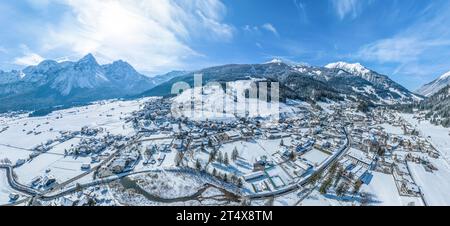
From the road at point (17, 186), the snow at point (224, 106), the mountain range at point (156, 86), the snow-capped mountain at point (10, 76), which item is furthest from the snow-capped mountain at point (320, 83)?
the snow-capped mountain at point (10, 76)

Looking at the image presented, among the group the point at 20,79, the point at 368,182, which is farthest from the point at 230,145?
the point at 20,79

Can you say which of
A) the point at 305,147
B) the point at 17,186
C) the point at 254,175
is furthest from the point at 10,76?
the point at 305,147

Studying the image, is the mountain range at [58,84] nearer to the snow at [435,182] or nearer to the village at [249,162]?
the village at [249,162]

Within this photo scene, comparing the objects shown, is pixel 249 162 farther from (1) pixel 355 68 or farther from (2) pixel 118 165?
(1) pixel 355 68

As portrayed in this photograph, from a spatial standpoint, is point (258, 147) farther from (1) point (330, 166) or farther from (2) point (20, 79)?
(2) point (20, 79)

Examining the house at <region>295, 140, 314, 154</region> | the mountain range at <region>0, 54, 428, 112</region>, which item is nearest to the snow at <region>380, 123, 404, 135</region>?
the house at <region>295, 140, 314, 154</region>
